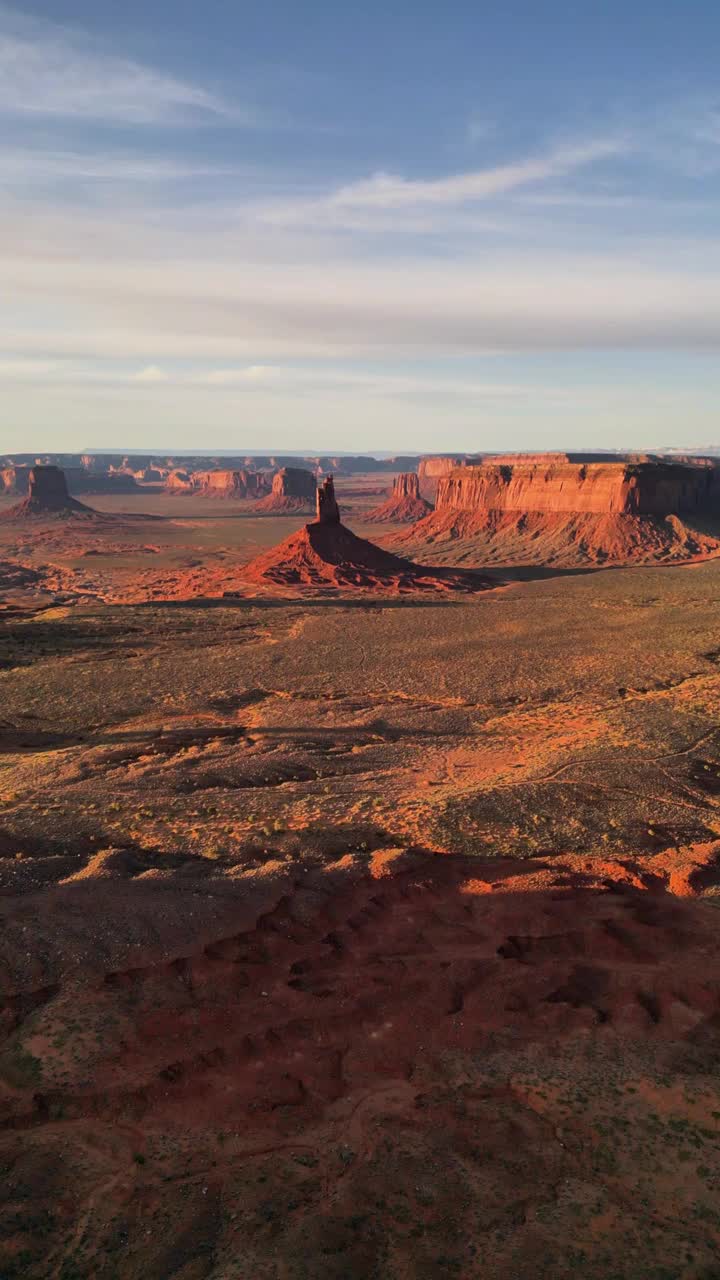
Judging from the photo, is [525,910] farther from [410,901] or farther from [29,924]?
[29,924]

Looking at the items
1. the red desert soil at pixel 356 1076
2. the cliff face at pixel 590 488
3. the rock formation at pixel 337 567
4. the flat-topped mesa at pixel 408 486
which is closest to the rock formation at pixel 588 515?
the cliff face at pixel 590 488

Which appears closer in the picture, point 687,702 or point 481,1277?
point 481,1277

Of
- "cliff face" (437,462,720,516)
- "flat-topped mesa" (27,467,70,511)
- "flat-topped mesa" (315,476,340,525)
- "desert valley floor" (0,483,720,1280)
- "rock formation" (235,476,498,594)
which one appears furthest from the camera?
"flat-topped mesa" (27,467,70,511)

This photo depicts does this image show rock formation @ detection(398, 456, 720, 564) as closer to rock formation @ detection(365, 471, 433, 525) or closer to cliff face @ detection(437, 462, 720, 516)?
cliff face @ detection(437, 462, 720, 516)

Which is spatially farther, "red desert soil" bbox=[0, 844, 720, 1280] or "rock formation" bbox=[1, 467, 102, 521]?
"rock formation" bbox=[1, 467, 102, 521]

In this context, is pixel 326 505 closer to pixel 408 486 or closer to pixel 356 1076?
pixel 356 1076

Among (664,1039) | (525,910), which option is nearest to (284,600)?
(525,910)

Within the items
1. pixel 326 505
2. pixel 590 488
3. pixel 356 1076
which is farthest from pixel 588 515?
pixel 356 1076

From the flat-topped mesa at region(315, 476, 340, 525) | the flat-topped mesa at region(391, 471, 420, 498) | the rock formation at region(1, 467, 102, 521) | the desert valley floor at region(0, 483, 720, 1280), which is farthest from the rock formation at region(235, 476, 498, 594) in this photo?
the rock formation at region(1, 467, 102, 521)
